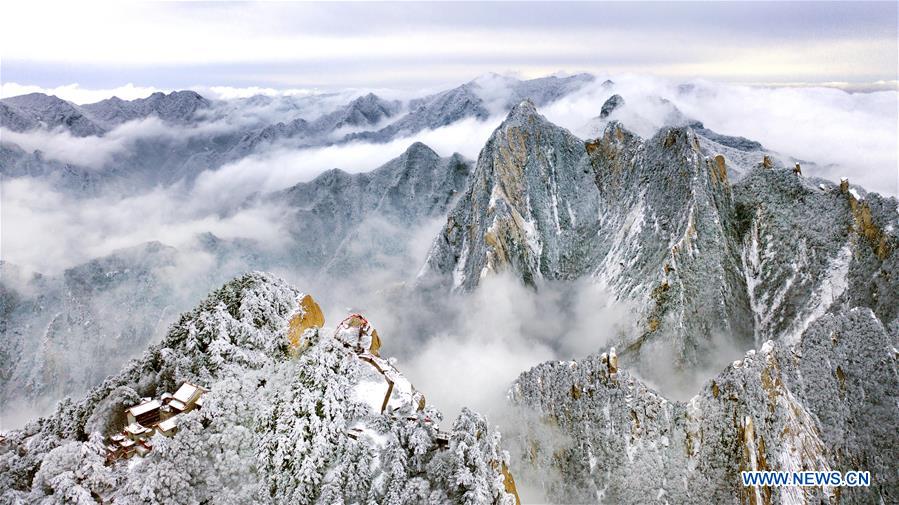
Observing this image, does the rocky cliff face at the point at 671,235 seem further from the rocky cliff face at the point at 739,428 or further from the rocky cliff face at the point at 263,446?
the rocky cliff face at the point at 263,446

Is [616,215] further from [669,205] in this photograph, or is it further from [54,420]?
[54,420]

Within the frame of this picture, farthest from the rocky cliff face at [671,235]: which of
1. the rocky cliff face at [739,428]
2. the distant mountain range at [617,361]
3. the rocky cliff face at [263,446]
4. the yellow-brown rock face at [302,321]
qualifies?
the rocky cliff face at [263,446]

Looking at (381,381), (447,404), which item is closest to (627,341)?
(447,404)

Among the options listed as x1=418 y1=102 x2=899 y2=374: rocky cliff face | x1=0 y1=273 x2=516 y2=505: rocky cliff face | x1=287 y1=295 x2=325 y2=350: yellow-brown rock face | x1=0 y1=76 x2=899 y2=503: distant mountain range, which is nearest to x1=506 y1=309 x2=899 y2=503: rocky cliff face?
x1=0 y1=76 x2=899 y2=503: distant mountain range

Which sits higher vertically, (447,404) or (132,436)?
(132,436)

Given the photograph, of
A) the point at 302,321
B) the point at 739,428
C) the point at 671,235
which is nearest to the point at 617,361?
the point at 739,428

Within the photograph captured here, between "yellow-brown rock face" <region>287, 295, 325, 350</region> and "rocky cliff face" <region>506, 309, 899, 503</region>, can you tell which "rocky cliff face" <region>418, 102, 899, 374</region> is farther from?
"yellow-brown rock face" <region>287, 295, 325, 350</region>
